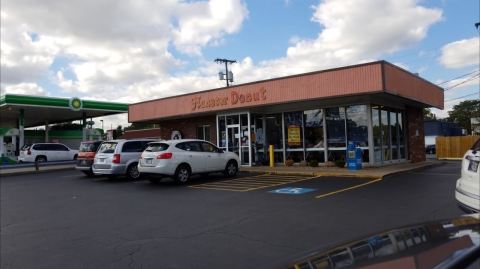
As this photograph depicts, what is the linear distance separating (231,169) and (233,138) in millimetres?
5250

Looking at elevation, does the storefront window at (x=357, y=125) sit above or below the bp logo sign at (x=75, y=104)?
below

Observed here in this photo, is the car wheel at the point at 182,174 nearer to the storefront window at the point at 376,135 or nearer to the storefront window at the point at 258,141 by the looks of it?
the storefront window at the point at 258,141

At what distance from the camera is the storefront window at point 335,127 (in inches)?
770

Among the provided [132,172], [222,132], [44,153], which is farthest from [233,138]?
[44,153]

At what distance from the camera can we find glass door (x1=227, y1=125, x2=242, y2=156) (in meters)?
22.3

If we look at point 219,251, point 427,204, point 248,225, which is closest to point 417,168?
point 427,204

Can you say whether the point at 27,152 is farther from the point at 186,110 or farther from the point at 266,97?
the point at 266,97

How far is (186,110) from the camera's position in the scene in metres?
23.6

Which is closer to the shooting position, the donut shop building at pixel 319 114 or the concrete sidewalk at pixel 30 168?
the donut shop building at pixel 319 114

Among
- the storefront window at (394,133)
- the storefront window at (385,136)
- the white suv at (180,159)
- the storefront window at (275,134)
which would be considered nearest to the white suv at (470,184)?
the white suv at (180,159)

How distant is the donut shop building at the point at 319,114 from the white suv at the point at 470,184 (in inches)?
382

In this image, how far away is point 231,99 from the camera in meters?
21.2

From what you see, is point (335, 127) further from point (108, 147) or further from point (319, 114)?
point (108, 147)

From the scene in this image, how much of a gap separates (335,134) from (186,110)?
831 cm
